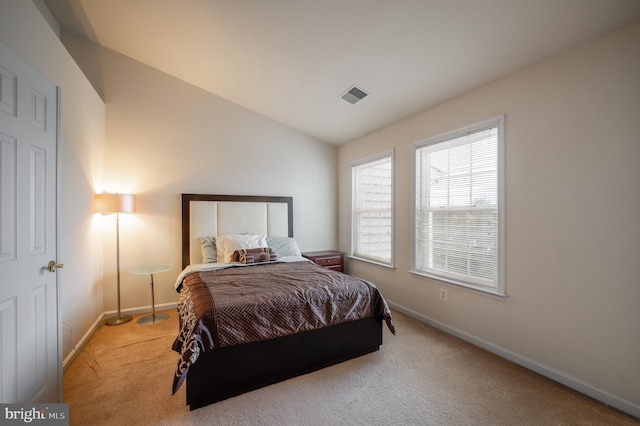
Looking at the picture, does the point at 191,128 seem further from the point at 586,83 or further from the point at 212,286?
the point at 586,83

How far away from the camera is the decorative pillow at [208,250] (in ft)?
11.4

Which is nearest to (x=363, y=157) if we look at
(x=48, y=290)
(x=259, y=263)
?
(x=259, y=263)

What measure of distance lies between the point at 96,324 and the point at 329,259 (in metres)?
2.95

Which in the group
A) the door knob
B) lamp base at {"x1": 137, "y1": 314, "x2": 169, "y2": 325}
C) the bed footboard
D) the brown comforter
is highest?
the door knob

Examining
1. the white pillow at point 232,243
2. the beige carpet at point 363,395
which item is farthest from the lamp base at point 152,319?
the white pillow at point 232,243

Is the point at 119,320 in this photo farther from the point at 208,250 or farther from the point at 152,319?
the point at 208,250

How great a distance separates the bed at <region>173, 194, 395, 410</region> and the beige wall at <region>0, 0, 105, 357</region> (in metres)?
0.89

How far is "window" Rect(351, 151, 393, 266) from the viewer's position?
3.76 metres

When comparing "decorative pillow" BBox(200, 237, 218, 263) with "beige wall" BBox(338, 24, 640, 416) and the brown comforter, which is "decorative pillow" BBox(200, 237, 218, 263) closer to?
the brown comforter

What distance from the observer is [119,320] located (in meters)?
3.14

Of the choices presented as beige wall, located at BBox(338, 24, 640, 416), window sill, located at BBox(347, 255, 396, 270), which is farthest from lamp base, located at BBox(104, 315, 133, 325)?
beige wall, located at BBox(338, 24, 640, 416)

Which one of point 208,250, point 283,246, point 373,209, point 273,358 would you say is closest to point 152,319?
point 208,250

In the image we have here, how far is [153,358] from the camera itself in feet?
7.84

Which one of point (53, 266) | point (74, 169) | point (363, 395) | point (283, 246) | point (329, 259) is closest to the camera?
point (53, 266)
